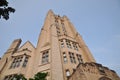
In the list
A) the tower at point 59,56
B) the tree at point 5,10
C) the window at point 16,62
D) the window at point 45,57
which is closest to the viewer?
the tree at point 5,10

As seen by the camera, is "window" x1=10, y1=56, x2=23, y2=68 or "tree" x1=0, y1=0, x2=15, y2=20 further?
"window" x1=10, y1=56, x2=23, y2=68

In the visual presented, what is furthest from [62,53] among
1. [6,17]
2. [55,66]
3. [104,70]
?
[6,17]

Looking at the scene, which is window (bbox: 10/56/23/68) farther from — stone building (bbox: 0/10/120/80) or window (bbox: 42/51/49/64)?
window (bbox: 42/51/49/64)

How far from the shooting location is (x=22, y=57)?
25.5m

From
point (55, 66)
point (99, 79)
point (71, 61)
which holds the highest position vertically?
point (71, 61)

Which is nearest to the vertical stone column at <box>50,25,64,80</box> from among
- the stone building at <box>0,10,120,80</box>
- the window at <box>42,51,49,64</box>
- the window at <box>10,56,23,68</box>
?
the stone building at <box>0,10,120,80</box>

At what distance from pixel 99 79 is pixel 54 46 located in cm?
1165

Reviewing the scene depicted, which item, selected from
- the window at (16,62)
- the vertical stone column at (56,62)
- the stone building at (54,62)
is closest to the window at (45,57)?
the stone building at (54,62)

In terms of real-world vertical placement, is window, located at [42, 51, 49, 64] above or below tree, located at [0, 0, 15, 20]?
above

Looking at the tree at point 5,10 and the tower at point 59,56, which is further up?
the tower at point 59,56

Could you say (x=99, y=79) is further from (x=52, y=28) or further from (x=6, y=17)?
(x=52, y=28)

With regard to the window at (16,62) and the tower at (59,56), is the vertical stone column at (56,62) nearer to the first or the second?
the tower at (59,56)

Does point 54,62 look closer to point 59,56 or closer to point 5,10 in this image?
point 59,56

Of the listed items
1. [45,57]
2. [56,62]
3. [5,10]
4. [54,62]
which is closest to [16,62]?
[45,57]
